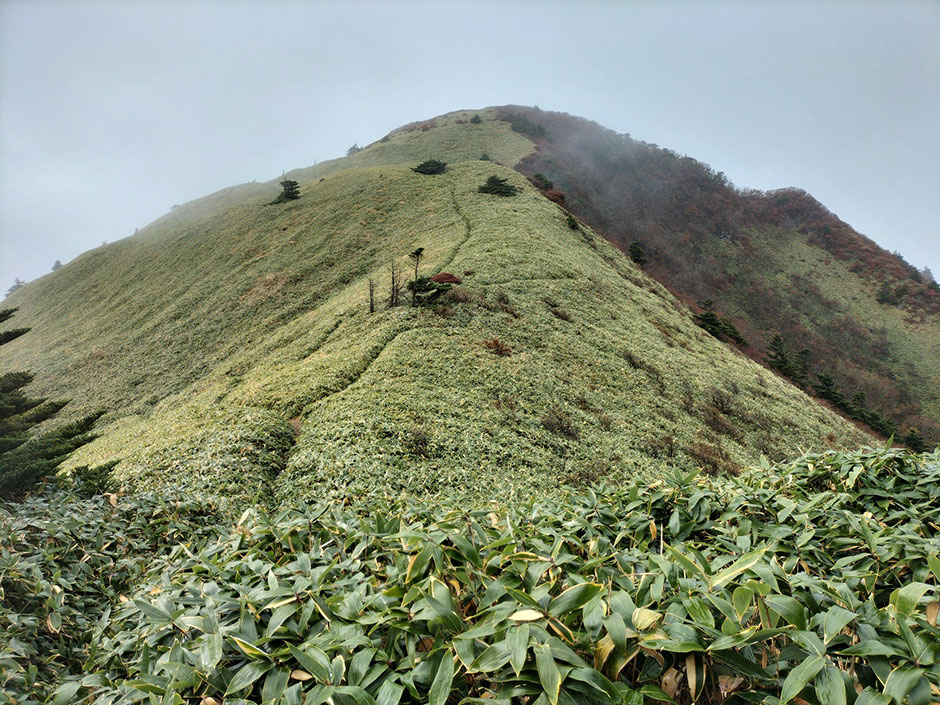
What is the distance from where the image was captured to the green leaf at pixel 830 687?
51.3 inches

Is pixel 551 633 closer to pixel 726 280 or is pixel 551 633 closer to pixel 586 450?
pixel 586 450

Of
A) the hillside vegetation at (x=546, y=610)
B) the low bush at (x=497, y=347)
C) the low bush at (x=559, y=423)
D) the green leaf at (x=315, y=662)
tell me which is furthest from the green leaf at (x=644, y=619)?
the low bush at (x=497, y=347)

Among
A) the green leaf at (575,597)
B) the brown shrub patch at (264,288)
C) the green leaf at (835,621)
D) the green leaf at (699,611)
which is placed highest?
the brown shrub patch at (264,288)

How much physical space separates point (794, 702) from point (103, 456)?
16.9 m

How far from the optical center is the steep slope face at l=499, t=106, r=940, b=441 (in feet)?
123

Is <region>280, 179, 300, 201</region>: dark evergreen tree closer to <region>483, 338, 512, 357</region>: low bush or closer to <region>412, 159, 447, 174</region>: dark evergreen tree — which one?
<region>412, 159, 447, 174</region>: dark evergreen tree

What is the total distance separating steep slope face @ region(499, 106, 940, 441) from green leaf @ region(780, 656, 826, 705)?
121 feet

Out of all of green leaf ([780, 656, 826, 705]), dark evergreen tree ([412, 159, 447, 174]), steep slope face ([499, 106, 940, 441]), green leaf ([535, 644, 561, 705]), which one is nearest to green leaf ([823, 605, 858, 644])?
green leaf ([780, 656, 826, 705])

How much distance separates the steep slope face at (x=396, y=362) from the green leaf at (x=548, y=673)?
18.1ft

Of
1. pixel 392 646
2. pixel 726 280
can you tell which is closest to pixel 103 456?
pixel 392 646

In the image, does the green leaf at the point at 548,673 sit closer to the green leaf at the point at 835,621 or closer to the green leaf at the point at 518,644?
the green leaf at the point at 518,644

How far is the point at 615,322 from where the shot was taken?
2094cm

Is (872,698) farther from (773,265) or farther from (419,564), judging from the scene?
(773,265)

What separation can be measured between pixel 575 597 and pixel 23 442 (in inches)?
358
